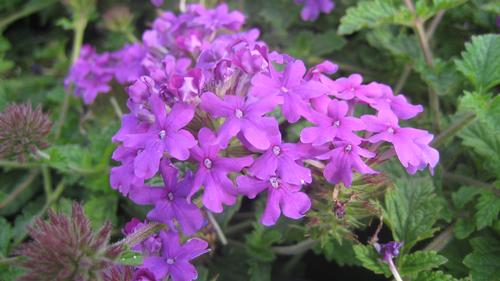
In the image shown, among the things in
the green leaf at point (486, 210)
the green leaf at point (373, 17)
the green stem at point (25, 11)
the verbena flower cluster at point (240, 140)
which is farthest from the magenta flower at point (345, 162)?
the green stem at point (25, 11)

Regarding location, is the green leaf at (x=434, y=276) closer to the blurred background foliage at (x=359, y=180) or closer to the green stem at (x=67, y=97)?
the blurred background foliage at (x=359, y=180)

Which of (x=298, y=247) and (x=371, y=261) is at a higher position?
(x=371, y=261)

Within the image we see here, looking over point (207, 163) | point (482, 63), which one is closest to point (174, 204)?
point (207, 163)

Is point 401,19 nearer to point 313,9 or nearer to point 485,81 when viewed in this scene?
point 485,81

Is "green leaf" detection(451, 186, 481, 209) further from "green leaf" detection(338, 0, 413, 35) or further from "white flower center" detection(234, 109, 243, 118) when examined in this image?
"white flower center" detection(234, 109, 243, 118)

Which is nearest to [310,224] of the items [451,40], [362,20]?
[362,20]

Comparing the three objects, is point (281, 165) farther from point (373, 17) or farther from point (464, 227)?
point (373, 17)

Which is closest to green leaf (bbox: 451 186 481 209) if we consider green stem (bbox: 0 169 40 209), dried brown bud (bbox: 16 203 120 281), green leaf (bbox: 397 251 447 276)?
green leaf (bbox: 397 251 447 276)
